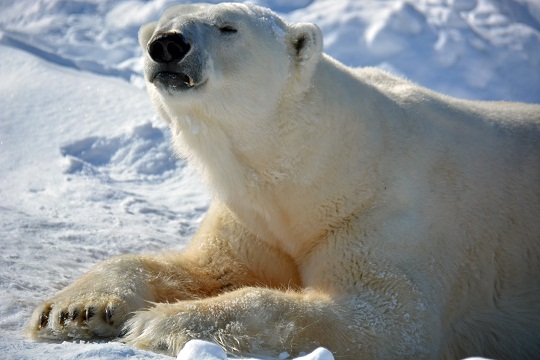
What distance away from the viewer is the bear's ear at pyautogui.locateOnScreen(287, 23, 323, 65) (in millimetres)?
3455

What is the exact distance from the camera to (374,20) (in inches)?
388

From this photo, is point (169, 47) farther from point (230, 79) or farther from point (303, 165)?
point (303, 165)

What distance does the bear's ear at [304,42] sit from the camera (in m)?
3.46

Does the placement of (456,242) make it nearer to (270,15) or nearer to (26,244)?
(270,15)

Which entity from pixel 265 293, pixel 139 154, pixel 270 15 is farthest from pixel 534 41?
pixel 265 293

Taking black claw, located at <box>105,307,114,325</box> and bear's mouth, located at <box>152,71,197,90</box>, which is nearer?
black claw, located at <box>105,307,114,325</box>

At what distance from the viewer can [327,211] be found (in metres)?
3.38

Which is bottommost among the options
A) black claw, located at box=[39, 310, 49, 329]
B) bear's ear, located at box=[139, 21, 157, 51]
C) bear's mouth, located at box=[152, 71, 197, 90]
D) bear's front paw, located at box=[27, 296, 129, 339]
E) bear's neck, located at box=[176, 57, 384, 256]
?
black claw, located at box=[39, 310, 49, 329]

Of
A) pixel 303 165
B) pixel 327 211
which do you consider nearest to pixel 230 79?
pixel 303 165

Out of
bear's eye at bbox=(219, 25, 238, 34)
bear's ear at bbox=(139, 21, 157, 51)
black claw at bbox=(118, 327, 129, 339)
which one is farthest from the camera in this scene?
bear's ear at bbox=(139, 21, 157, 51)

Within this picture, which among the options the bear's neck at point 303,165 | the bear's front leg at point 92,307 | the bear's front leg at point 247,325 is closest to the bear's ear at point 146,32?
the bear's neck at point 303,165

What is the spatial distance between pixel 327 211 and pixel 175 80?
0.90 meters

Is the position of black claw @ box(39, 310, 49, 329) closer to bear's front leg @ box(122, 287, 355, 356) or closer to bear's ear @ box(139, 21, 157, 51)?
bear's front leg @ box(122, 287, 355, 356)

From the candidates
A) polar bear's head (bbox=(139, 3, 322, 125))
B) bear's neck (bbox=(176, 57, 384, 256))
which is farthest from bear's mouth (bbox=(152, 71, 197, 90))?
bear's neck (bbox=(176, 57, 384, 256))
